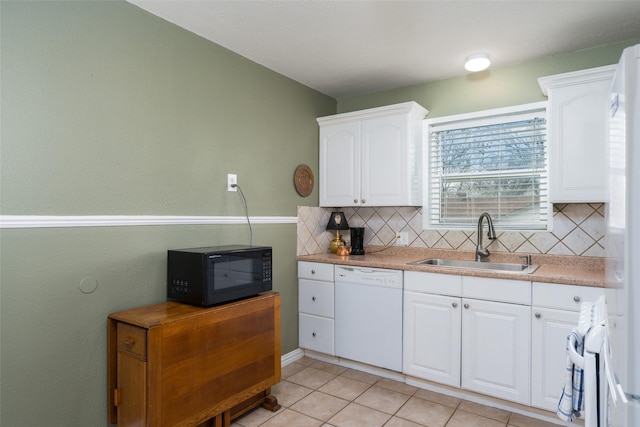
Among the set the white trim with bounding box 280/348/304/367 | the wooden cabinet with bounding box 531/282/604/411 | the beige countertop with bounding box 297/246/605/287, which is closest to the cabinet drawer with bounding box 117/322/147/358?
the white trim with bounding box 280/348/304/367

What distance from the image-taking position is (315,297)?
312 cm

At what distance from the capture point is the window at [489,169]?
9.09 ft

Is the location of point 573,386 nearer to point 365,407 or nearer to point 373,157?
point 365,407

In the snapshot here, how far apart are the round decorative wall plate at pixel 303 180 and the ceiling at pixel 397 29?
84cm

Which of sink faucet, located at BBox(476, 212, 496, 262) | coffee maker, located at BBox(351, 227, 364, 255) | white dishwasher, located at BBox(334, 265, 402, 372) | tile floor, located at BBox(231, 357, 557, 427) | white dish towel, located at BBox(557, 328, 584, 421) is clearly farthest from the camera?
coffee maker, located at BBox(351, 227, 364, 255)

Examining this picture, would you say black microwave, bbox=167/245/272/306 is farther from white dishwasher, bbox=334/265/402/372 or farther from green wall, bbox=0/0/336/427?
white dishwasher, bbox=334/265/402/372

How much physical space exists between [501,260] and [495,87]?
1.35 meters

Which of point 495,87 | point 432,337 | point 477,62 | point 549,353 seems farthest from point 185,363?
point 495,87

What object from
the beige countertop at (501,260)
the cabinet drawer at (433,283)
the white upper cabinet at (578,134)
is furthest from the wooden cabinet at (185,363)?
the white upper cabinet at (578,134)

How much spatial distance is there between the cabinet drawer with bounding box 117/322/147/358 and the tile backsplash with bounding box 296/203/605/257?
162cm

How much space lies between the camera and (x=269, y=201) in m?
2.98

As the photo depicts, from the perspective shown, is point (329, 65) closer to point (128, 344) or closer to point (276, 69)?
point (276, 69)

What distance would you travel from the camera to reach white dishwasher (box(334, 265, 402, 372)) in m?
2.71

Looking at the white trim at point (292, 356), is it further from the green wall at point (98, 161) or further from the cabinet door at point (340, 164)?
the cabinet door at point (340, 164)
